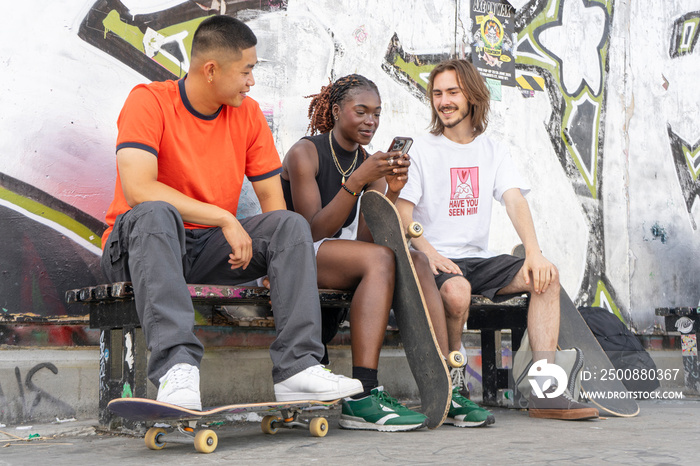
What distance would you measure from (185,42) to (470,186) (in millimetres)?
1749

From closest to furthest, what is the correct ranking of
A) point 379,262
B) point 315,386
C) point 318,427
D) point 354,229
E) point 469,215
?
point 315,386, point 318,427, point 379,262, point 469,215, point 354,229

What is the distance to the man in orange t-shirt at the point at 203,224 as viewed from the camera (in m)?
2.30


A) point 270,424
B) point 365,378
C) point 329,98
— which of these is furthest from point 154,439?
point 329,98

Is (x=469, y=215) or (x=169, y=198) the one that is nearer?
(x=169, y=198)

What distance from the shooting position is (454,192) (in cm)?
354

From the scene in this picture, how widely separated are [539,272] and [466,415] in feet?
2.50

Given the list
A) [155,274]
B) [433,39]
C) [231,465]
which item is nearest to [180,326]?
[155,274]

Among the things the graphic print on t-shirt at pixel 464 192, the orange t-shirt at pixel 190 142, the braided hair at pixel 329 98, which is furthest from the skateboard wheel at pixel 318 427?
the braided hair at pixel 329 98

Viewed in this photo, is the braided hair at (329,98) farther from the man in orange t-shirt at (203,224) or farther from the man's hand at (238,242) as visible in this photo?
the man's hand at (238,242)

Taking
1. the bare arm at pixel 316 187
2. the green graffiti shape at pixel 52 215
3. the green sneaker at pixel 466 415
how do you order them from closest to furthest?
1. the green sneaker at pixel 466 415
2. the bare arm at pixel 316 187
3. the green graffiti shape at pixel 52 215

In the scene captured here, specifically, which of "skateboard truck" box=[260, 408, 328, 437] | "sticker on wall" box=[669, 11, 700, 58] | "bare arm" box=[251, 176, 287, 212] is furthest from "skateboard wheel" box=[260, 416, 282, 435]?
"sticker on wall" box=[669, 11, 700, 58]

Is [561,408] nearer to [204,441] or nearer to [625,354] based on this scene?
[625,354]

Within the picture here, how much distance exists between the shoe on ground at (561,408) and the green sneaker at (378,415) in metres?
0.76

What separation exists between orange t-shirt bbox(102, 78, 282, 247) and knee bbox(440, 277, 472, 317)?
0.97 meters
